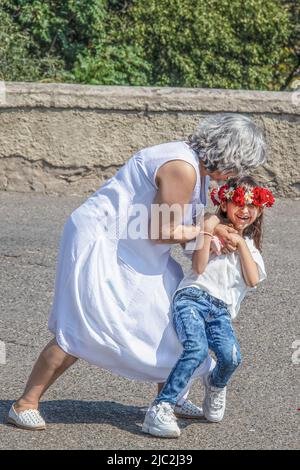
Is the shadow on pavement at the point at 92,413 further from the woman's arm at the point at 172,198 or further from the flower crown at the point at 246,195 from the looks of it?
the flower crown at the point at 246,195

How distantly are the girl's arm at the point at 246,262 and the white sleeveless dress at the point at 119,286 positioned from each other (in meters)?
0.24

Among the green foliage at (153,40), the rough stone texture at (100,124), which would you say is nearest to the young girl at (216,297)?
the rough stone texture at (100,124)

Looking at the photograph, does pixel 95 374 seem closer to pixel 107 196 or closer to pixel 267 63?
pixel 107 196

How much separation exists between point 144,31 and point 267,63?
1302 mm

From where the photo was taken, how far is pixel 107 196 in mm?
4598

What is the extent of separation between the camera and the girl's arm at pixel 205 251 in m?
4.56

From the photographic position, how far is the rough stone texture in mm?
8586

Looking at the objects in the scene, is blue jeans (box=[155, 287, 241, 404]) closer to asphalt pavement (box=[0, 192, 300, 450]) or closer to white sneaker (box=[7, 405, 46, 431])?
asphalt pavement (box=[0, 192, 300, 450])

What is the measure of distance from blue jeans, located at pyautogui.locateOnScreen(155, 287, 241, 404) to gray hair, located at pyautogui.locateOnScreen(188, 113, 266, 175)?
575 mm

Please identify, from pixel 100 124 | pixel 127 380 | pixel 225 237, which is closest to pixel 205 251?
pixel 225 237

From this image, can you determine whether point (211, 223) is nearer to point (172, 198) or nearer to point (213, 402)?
point (172, 198)

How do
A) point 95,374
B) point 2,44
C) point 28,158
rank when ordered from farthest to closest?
point 2,44 < point 28,158 < point 95,374

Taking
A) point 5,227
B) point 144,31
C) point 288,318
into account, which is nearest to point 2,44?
point 144,31

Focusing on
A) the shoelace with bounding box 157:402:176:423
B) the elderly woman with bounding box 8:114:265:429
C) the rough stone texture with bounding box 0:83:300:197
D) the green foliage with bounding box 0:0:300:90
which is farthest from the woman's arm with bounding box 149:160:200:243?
the green foliage with bounding box 0:0:300:90
